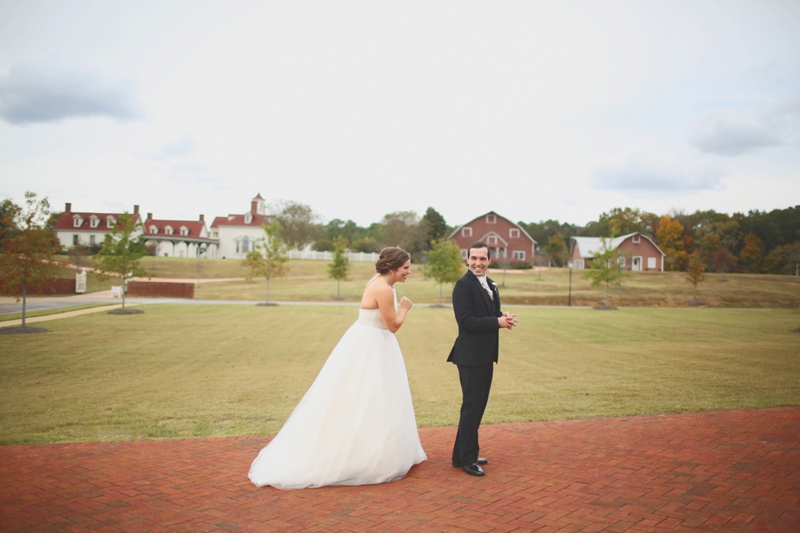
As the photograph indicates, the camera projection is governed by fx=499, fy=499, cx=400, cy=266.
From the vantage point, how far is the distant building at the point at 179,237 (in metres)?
73.2

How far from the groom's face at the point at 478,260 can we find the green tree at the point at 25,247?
1788 centimetres

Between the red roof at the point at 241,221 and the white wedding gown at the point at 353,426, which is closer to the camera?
the white wedding gown at the point at 353,426

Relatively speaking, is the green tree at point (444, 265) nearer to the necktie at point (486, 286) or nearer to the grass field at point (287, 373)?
the grass field at point (287, 373)

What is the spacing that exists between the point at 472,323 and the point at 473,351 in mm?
317

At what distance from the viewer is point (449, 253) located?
3572 cm

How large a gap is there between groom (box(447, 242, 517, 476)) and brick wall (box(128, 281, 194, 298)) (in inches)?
1362

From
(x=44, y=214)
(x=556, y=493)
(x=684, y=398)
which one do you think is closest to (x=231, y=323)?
(x=44, y=214)

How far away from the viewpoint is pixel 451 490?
461cm

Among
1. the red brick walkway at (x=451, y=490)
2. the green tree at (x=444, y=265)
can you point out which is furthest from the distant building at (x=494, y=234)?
the red brick walkway at (x=451, y=490)

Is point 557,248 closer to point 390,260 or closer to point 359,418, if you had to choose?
point 390,260

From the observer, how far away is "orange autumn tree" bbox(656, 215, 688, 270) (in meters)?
70.4

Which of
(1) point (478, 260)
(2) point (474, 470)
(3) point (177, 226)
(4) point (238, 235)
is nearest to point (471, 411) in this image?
(2) point (474, 470)

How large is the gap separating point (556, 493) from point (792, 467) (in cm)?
264

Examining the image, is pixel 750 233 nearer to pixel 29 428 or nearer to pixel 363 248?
pixel 363 248
